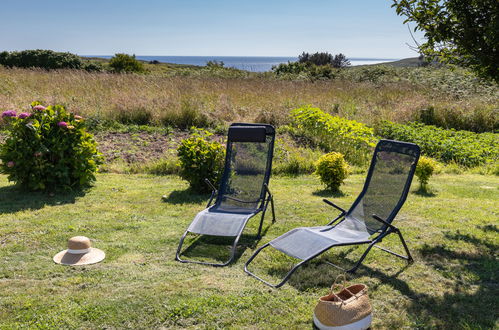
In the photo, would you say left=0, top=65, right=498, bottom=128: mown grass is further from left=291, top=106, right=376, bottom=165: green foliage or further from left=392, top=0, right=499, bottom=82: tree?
left=392, top=0, right=499, bottom=82: tree

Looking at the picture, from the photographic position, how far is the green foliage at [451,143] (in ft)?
30.3

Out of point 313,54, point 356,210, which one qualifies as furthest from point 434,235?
point 313,54

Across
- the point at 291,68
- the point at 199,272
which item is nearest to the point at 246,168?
the point at 199,272

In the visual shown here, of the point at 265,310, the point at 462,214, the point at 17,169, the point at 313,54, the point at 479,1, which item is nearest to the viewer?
the point at 265,310

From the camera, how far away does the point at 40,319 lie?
3121 millimetres

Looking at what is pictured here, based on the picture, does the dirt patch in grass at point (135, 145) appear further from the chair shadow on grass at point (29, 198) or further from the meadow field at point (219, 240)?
the chair shadow on grass at point (29, 198)

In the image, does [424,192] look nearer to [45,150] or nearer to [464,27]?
[464,27]

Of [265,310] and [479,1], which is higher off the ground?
[479,1]

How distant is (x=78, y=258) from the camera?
412cm

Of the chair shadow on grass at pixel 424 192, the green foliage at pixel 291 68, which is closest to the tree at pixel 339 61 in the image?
the green foliage at pixel 291 68

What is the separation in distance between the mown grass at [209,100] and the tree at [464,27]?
6.55 metres

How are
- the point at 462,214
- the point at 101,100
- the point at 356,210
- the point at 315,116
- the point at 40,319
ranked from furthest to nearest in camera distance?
the point at 101,100 < the point at 315,116 < the point at 462,214 < the point at 356,210 < the point at 40,319

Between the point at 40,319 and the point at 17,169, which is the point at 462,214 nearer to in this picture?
the point at 40,319

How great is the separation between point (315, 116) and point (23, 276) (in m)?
7.21
